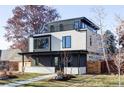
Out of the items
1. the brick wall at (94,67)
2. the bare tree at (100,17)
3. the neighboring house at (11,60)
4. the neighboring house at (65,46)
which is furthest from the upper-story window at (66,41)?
the neighboring house at (11,60)

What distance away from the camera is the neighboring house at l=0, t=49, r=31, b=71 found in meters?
14.3

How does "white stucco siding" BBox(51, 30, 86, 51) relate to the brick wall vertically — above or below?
above

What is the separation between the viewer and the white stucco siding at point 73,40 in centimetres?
1625

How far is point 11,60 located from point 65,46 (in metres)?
3.66

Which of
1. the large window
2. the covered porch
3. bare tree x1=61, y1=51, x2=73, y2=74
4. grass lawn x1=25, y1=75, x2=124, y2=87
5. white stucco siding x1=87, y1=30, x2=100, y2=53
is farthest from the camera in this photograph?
the large window

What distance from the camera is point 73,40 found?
16.6 m

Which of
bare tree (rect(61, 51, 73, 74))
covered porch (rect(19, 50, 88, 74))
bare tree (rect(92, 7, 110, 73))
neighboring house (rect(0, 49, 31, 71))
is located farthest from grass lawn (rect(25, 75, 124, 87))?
bare tree (rect(92, 7, 110, 73))

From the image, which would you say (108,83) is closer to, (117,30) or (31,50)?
(117,30)

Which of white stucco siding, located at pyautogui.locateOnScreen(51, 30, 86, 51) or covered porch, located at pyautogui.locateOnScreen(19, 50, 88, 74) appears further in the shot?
white stucco siding, located at pyautogui.locateOnScreen(51, 30, 86, 51)

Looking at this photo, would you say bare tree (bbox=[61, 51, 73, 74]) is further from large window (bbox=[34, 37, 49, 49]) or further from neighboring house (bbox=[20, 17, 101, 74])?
large window (bbox=[34, 37, 49, 49])

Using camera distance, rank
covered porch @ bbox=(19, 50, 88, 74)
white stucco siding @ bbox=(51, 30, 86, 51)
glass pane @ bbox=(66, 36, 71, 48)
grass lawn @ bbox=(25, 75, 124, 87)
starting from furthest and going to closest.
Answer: glass pane @ bbox=(66, 36, 71, 48)
white stucco siding @ bbox=(51, 30, 86, 51)
covered porch @ bbox=(19, 50, 88, 74)
grass lawn @ bbox=(25, 75, 124, 87)
